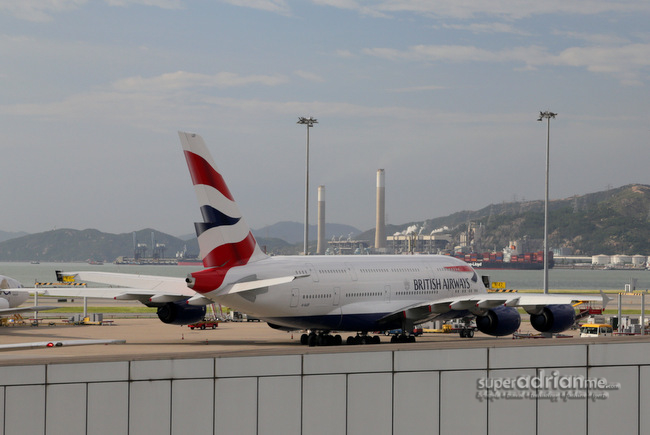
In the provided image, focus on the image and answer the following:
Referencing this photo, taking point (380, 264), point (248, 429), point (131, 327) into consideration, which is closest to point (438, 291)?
point (380, 264)

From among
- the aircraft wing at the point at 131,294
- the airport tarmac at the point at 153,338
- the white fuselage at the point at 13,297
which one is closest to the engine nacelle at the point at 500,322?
the airport tarmac at the point at 153,338

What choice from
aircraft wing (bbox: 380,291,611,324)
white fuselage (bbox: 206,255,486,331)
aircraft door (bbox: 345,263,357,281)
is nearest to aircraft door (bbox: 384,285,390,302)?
white fuselage (bbox: 206,255,486,331)

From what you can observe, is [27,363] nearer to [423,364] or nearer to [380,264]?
[423,364]

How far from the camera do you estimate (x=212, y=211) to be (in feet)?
130

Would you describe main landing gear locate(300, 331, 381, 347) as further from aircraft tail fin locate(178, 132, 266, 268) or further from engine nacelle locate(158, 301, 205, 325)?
aircraft tail fin locate(178, 132, 266, 268)

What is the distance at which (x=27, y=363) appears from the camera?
837 inches

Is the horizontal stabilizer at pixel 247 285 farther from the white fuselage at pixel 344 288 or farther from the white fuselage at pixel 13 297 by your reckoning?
the white fuselage at pixel 13 297

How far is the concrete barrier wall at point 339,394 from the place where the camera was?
21.1m

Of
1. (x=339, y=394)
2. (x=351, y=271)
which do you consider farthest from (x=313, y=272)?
(x=339, y=394)

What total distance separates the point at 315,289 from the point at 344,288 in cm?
214

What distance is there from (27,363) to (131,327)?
43278 millimetres

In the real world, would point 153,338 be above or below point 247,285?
below

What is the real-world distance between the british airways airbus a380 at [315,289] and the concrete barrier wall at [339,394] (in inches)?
586

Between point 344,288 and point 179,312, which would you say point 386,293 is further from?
point 179,312
